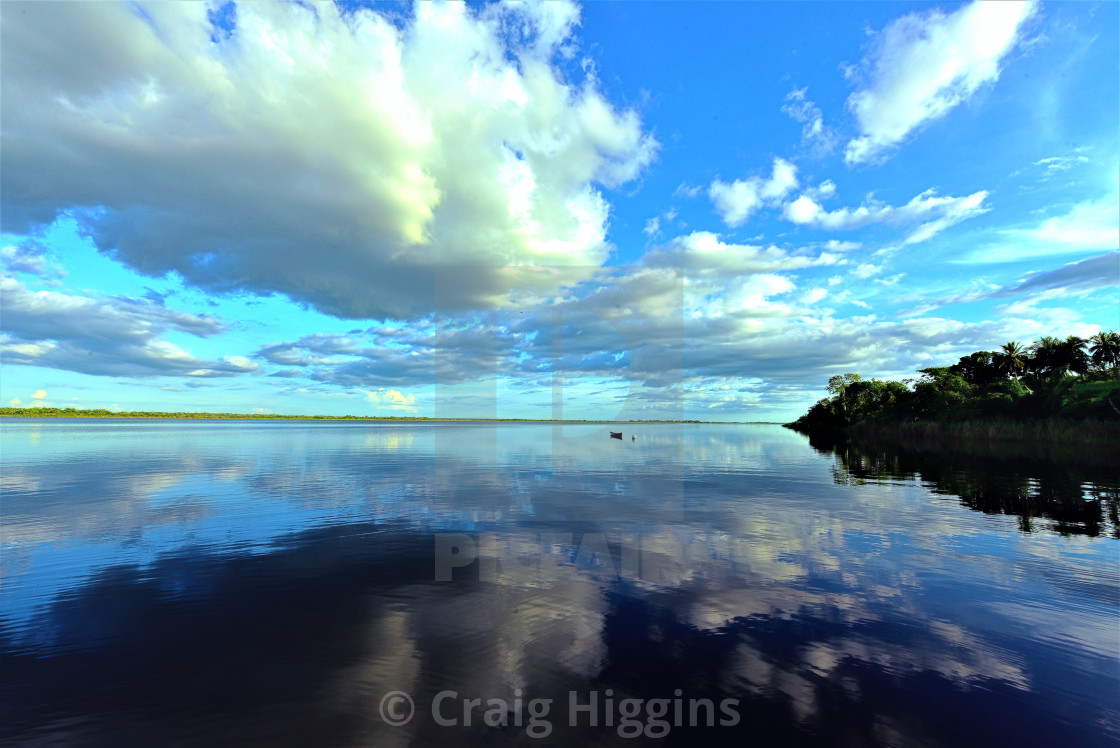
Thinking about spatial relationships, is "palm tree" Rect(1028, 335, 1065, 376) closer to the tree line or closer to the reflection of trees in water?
the tree line

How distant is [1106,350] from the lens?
103 metres

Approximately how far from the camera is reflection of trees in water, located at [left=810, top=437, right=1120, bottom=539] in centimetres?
2419

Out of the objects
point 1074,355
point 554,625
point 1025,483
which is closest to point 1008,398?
point 1074,355

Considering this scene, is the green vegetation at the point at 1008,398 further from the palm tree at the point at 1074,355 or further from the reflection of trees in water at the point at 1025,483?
the reflection of trees in water at the point at 1025,483

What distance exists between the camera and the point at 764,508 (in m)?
26.4

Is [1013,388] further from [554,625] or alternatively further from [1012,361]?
[554,625]

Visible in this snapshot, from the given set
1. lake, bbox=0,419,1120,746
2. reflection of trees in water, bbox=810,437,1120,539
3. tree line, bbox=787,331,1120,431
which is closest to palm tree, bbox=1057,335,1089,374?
tree line, bbox=787,331,1120,431

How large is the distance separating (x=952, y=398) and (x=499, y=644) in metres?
124

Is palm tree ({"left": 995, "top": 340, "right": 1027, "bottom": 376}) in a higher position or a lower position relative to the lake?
higher

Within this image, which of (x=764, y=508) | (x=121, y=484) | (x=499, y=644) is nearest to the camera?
(x=499, y=644)

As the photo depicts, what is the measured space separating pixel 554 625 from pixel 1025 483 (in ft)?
147

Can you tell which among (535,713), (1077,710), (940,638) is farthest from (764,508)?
(535,713)

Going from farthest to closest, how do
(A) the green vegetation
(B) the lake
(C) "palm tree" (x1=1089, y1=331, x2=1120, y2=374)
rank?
(C) "palm tree" (x1=1089, y1=331, x2=1120, y2=374) → (A) the green vegetation → (B) the lake

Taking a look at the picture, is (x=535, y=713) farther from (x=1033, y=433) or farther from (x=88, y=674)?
(x=1033, y=433)
